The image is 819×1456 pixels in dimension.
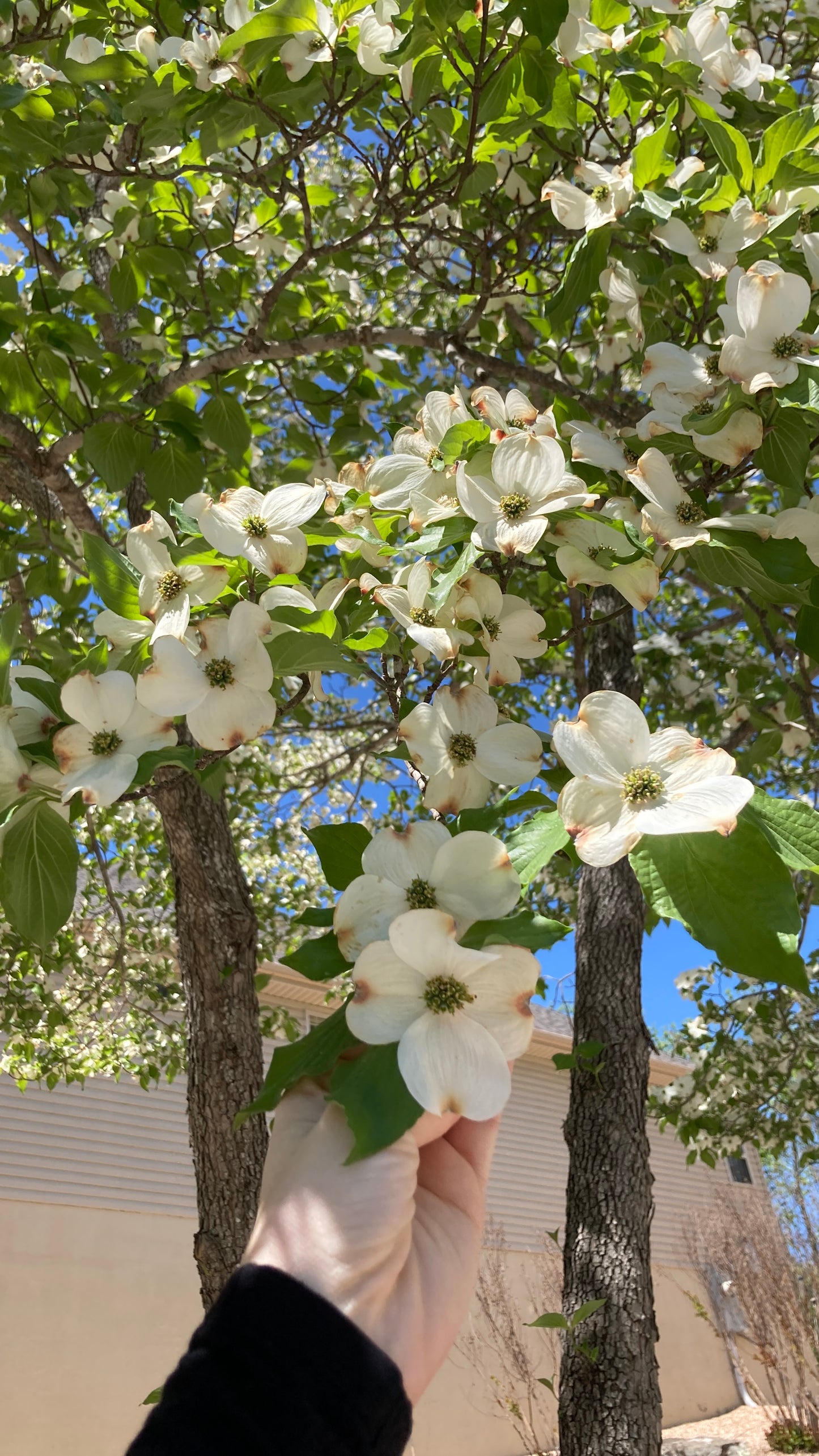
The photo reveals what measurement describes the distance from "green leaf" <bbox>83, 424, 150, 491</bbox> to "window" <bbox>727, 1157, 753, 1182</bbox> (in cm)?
1289

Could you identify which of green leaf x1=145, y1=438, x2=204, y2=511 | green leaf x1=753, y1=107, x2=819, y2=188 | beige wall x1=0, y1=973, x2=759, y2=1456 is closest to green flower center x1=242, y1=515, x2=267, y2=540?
green leaf x1=753, y1=107, x2=819, y2=188

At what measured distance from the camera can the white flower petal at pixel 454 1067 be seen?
0.63 m

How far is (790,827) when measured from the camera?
716 mm

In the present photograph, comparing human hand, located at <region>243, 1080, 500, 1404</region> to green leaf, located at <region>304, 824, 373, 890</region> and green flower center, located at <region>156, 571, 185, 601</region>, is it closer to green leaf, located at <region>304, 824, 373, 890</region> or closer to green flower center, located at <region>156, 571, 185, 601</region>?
green leaf, located at <region>304, 824, 373, 890</region>

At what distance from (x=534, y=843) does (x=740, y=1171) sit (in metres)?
14.1

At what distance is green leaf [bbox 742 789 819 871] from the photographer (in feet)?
2.27

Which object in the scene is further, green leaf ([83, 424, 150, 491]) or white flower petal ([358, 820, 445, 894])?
green leaf ([83, 424, 150, 491])

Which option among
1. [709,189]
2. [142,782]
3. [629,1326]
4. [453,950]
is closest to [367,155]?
[709,189]

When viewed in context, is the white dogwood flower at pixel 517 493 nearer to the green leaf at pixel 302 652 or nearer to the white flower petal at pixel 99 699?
the green leaf at pixel 302 652

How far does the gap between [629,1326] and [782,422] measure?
1.95 meters

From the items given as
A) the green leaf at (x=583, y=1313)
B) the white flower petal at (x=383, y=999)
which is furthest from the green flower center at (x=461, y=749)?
the green leaf at (x=583, y=1313)

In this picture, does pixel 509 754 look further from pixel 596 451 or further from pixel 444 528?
pixel 596 451

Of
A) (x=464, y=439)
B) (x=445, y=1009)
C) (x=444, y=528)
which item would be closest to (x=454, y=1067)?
(x=445, y=1009)

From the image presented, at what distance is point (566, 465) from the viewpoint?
1.05 m
